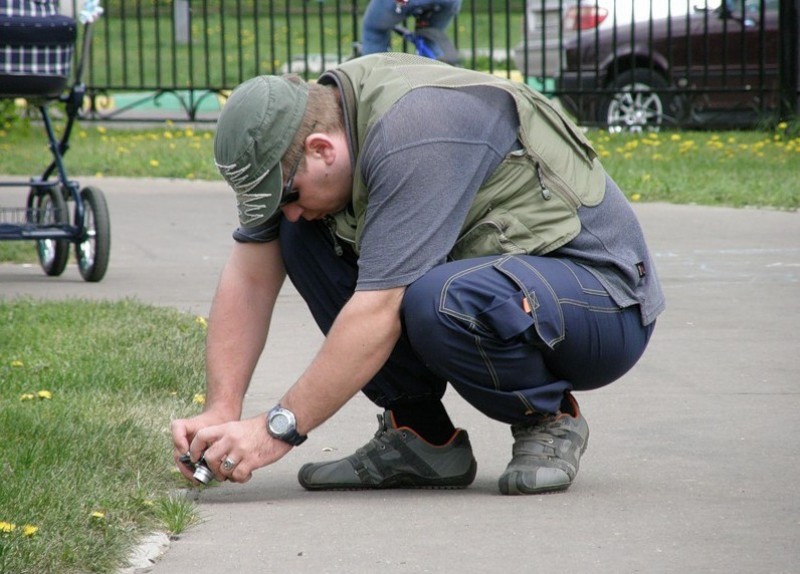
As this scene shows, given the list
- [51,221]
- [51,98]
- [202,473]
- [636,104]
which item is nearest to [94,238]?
[51,221]

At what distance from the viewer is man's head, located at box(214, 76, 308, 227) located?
3047mm

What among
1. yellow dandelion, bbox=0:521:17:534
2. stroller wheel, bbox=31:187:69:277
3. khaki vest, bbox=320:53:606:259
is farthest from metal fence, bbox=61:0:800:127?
yellow dandelion, bbox=0:521:17:534

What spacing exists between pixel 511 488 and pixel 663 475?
416mm

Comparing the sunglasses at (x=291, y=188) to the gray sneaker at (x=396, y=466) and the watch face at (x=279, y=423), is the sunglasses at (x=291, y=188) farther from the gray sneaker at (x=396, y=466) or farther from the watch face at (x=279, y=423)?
the gray sneaker at (x=396, y=466)

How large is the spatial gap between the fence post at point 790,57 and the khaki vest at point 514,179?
9.00 m

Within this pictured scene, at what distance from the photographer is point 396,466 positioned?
3.50m

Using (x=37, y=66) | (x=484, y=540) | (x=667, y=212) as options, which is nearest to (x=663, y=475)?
(x=484, y=540)

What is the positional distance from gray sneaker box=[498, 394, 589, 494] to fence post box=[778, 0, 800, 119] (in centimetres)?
897

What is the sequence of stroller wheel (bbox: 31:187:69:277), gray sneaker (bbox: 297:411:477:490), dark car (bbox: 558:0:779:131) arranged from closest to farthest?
gray sneaker (bbox: 297:411:477:490)
stroller wheel (bbox: 31:187:69:277)
dark car (bbox: 558:0:779:131)

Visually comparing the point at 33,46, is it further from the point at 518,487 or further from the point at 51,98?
the point at 518,487

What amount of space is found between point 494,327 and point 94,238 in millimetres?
3601

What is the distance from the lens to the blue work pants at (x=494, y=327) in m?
3.17

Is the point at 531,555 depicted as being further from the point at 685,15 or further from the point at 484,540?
the point at 685,15

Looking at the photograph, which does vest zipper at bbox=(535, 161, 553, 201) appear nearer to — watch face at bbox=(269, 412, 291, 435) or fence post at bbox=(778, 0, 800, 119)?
watch face at bbox=(269, 412, 291, 435)
